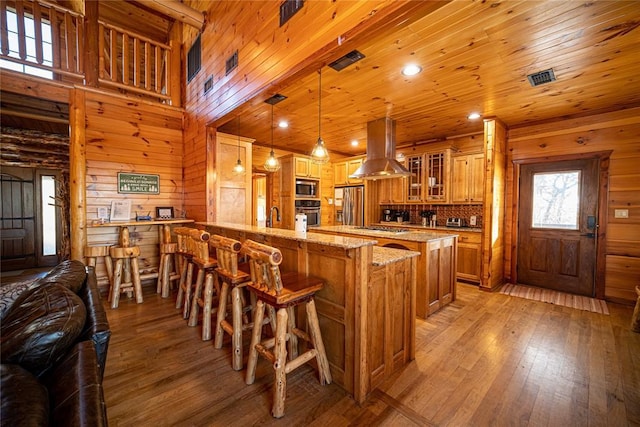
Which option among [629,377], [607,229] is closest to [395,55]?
[629,377]

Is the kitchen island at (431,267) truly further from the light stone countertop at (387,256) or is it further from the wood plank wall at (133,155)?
the wood plank wall at (133,155)

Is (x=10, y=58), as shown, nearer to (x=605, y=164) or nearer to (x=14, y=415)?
(x=14, y=415)

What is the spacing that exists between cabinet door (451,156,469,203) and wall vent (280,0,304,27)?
3774 mm

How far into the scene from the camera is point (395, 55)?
243 centimetres

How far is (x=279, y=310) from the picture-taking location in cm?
168

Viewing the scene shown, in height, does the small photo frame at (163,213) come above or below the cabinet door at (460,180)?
below

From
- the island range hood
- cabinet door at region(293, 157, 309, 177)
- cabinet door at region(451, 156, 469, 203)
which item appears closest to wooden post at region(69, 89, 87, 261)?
cabinet door at region(293, 157, 309, 177)

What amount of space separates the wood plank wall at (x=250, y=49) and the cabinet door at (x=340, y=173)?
10.7 feet

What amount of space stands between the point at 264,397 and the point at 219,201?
9.43 ft

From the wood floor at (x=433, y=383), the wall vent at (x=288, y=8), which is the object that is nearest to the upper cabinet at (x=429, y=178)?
the wood floor at (x=433, y=383)

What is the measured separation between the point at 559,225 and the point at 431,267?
2.56 m

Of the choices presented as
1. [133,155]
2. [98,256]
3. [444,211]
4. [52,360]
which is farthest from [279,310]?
[444,211]

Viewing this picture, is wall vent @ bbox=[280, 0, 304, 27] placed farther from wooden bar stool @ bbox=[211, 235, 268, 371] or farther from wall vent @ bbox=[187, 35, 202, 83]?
wall vent @ bbox=[187, 35, 202, 83]

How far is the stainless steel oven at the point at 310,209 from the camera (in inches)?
225
